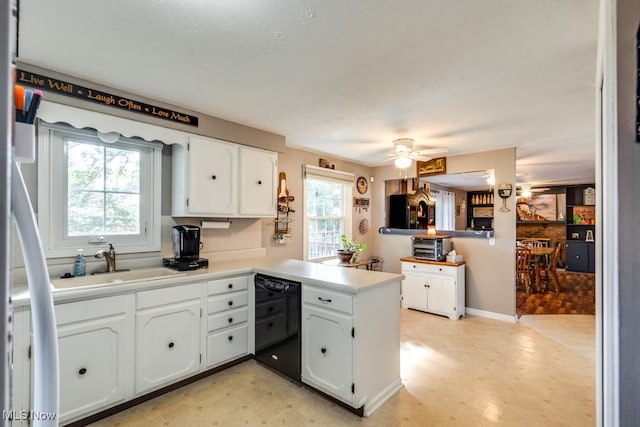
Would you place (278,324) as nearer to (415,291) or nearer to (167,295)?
(167,295)

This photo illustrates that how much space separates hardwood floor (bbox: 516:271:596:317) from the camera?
4445mm

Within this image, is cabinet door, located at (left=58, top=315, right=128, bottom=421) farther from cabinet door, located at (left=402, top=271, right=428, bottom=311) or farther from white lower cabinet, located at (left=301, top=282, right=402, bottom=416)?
cabinet door, located at (left=402, top=271, right=428, bottom=311)

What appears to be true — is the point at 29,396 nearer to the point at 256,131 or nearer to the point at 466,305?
the point at 256,131

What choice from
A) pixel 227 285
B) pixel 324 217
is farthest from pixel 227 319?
pixel 324 217

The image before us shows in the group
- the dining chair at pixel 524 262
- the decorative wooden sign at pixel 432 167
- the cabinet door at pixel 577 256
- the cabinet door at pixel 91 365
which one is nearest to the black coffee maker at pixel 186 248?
the cabinet door at pixel 91 365

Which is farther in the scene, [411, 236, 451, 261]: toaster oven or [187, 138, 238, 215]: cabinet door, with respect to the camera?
[411, 236, 451, 261]: toaster oven

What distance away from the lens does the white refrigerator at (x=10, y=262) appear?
0.38 metres

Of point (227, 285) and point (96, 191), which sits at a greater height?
point (96, 191)

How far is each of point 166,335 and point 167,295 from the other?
0.30 meters

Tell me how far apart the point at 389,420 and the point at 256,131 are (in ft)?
9.28

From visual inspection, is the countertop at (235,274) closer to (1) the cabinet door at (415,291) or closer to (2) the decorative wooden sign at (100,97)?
(2) the decorative wooden sign at (100,97)

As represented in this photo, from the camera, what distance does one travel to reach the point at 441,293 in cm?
409

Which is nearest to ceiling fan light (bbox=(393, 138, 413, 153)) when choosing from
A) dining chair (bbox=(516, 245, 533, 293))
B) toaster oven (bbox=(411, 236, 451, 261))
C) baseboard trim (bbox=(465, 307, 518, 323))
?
toaster oven (bbox=(411, 236, 451, 261))

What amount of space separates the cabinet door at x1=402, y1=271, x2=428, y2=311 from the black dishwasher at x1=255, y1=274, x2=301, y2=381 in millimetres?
2501
